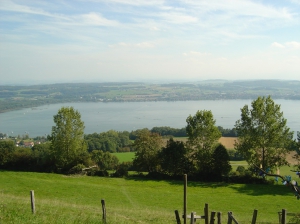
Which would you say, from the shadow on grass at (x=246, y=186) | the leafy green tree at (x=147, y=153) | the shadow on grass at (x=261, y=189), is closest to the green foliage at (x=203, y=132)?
the leafy green tree at (x=147, y=153)

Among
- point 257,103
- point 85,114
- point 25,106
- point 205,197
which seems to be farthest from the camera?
point 25,106

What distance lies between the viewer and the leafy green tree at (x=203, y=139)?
87.1ft

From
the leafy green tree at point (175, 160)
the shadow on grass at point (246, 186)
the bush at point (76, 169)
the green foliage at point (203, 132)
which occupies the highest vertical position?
the green foliage at point (203, 132)

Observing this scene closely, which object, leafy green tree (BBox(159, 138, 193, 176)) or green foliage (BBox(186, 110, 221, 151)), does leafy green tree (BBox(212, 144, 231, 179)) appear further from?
leafy green tree (BBox(159, 138, 193, 176))

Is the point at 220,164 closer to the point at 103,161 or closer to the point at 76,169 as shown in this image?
the point at 103,161

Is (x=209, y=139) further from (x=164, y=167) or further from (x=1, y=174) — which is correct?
(x=1, y=174)

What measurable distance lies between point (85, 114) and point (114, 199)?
78.6 m

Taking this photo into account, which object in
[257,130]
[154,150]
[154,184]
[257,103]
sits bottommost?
[154,184]

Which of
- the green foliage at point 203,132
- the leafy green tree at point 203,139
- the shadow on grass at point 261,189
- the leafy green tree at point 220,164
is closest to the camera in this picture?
the shadow on grass at point 261,189

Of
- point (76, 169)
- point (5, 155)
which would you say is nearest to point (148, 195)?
point (76, 169)

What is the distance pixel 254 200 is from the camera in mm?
19141

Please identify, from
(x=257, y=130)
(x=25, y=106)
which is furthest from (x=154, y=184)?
(x=25, y=106)

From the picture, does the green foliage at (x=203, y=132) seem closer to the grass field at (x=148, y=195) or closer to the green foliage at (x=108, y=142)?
the grass field at (x=148, y=195)

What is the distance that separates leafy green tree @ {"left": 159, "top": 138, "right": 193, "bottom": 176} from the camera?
87.7 feet
